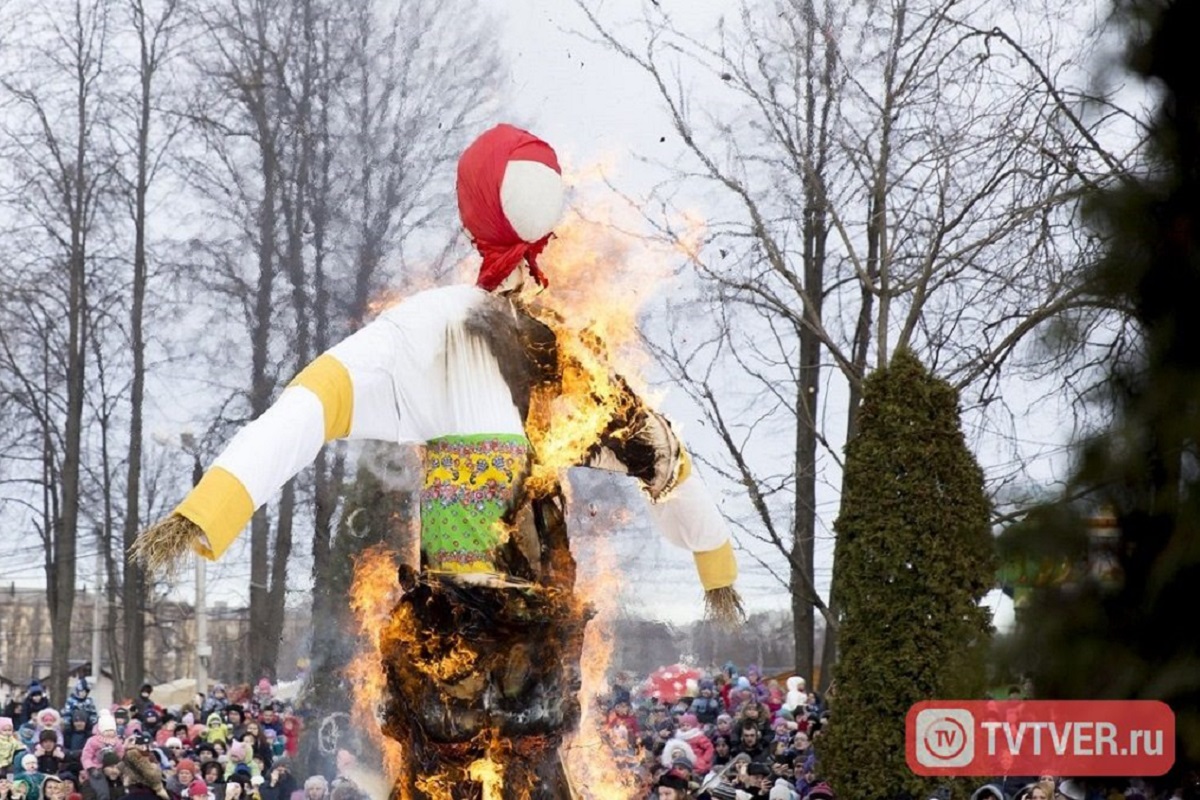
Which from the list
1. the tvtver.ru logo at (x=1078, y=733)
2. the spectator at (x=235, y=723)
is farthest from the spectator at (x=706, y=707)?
the tvtver.ru logo at (x=1078, y=733)

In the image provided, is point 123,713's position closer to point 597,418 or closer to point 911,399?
point 911,399

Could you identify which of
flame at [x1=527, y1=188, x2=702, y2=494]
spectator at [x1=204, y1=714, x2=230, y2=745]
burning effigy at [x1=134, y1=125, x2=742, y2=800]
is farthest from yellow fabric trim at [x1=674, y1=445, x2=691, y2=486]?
spectator at [x1=204, y1=714, x2=230, y2=745]

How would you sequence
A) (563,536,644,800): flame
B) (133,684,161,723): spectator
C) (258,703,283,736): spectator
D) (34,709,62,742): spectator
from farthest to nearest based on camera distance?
(133,684,161,723): spectator < (34,709,62,742): spectator < (258,703,283,736): spectator < (563,536,644,800): flame

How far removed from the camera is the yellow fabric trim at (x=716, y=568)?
655cm

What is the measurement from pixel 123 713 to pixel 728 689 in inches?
220

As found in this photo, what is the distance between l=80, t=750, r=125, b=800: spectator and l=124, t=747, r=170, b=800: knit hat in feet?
6.73

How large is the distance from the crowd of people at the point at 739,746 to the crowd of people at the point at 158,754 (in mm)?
2360

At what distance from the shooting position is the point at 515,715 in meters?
5.67

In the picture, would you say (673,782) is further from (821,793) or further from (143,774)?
(143,774)

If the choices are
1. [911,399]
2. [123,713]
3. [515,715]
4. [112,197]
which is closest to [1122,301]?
[515,715]

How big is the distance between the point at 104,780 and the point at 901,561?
6.51 m

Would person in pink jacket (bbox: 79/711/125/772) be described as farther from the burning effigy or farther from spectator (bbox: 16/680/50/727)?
the burning effigy

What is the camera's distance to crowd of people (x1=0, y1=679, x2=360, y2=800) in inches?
473

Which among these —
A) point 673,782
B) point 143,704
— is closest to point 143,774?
point 673,782
